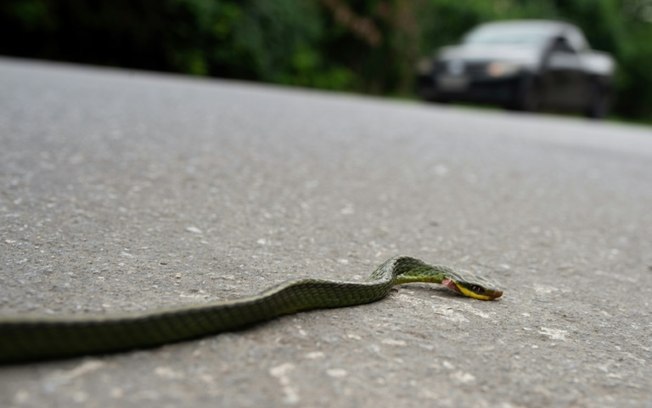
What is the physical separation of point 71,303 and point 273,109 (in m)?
5.94

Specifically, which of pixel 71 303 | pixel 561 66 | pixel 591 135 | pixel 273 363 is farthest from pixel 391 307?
pixel 561 66

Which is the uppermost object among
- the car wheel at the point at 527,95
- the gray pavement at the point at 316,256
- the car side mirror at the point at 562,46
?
the car side mirror at the point at 562,46

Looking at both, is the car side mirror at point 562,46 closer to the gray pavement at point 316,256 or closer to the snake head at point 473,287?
the gray pavement at point 316,256

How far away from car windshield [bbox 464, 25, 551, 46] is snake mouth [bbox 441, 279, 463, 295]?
12.7 metres

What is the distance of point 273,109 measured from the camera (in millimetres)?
7527

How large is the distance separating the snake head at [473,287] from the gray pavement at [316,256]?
0.15 ft

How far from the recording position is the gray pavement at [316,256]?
1497 millimetres

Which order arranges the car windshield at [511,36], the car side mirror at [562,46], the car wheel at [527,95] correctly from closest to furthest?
the car wheel at [527,95] < the car windshield at [511,36] < the car side mirror at [562,46]

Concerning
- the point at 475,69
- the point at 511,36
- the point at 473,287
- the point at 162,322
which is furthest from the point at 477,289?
the point at 511,36

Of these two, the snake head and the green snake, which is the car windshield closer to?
the snake head

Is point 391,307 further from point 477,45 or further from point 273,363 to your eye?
point 477,45

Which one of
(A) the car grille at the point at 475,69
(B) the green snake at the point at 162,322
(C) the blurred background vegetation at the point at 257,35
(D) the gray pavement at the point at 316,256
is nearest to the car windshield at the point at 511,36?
(A) the car grille at the point at 475,69

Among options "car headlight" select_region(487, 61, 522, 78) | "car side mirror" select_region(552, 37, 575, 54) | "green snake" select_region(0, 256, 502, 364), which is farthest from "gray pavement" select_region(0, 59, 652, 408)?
"car side mirror" select_region(552, 37, 575, 54)

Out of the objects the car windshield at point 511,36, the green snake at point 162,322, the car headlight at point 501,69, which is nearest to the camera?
the green snake at point 162,322
